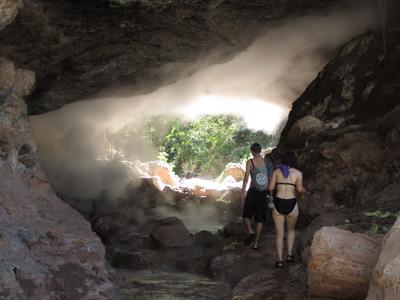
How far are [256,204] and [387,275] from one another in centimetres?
427

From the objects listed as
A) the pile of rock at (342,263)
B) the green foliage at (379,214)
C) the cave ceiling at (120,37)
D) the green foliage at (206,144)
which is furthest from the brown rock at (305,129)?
the green foliage at (206,144)

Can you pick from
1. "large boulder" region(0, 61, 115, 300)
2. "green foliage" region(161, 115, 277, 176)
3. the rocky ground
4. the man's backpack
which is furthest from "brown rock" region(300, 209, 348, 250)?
"green foliage" region(161, 115, 277, 176)

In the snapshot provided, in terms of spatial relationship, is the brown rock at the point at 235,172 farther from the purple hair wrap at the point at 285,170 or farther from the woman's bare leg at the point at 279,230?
the purple hair wrap at the point at 285,170

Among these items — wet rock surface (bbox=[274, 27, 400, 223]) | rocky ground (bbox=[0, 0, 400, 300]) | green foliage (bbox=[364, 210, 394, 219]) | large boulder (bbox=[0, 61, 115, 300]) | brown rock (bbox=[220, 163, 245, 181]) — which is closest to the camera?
rocky ground (bbox=[0, 0, 400, 300])

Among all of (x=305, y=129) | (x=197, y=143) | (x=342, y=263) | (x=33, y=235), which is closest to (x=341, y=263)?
(x=342, y=263)

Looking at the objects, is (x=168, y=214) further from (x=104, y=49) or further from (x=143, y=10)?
(x=143, y=10)

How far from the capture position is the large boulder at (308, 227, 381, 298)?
468 cm

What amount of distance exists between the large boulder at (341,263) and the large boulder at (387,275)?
65 cm

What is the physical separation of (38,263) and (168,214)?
31.6 feet

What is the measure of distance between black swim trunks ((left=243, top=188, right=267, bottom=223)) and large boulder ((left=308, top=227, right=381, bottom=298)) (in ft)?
9.40

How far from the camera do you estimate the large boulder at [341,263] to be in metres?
4.68

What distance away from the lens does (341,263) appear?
4730mm

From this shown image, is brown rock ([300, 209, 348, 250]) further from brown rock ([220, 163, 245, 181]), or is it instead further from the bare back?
brown rock ([220, 163, 245, 181])

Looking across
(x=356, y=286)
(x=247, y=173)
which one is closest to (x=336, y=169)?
(x=247, y=173)
